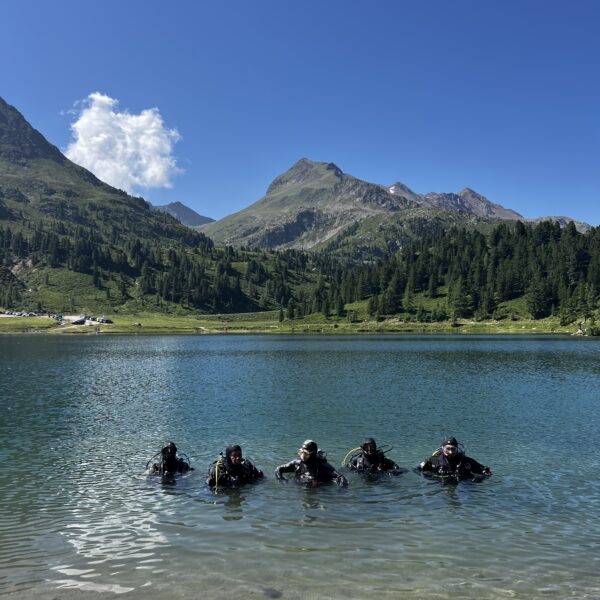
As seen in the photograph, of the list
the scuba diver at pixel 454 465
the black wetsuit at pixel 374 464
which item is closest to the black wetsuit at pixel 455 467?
the scuba diver at pixel 454 465

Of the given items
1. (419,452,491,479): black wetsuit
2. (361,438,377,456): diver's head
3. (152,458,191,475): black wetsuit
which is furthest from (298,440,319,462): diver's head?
(152,458,191,475): black wetsuit

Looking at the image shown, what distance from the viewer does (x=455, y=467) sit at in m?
28.2

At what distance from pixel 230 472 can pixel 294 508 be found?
184 inches

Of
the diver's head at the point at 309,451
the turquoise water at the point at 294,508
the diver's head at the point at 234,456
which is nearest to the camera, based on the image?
the turquoise water at the point at 294,508

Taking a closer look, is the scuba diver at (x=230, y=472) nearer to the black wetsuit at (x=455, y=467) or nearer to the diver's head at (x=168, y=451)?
the diver's head at (x=168, y=451)

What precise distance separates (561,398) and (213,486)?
157 ft

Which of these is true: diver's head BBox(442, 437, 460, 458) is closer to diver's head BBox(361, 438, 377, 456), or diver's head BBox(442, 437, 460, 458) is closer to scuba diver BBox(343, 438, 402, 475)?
scuba diver BBox(343, 438, 402, 475)

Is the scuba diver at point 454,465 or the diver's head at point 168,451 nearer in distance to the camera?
the scuba diver at point 454,465

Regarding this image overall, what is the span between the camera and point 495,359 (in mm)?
110938

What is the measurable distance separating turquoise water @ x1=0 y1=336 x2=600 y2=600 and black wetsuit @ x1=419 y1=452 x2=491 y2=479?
0.81 meters

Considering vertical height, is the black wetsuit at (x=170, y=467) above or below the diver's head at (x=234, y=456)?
below

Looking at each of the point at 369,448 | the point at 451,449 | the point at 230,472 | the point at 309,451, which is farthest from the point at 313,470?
the point at 451,449

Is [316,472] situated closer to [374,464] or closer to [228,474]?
[374,464]

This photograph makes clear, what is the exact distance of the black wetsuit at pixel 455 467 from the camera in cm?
2811
